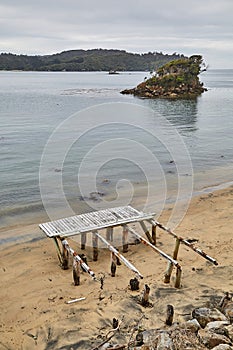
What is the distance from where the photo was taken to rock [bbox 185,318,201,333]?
617 cm

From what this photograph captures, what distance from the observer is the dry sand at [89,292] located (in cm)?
659

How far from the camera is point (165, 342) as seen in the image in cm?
570

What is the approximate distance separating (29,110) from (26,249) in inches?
1332

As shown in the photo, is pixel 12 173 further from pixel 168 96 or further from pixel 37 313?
pixel 168 96

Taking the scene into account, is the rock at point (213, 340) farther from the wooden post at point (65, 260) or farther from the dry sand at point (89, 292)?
the wooden post at point (65, 260)

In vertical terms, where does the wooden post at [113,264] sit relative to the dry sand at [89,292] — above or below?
above

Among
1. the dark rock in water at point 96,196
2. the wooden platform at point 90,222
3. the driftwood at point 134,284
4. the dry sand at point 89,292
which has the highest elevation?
the wooden platform at point 90,222

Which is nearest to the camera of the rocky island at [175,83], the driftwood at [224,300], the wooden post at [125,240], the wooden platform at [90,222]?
the driftwood at [224,300]

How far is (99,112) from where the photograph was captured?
40.5 metres

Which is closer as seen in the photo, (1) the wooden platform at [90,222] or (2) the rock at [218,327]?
(2) the rock at [218,327]

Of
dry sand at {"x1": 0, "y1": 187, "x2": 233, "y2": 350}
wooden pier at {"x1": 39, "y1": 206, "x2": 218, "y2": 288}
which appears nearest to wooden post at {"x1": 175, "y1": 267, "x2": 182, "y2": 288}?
dry sand at {"x1": 0, "y1": 187, "x2": 233, "y2": 350}

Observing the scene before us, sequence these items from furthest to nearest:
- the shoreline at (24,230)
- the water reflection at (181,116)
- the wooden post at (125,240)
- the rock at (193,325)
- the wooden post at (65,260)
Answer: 1. the water reflection at (181,116)
2. the shoreline at (24,230)
3. the wooden post at (125,240)
4. the wooden post at (65,260)
5. the rock at (193,325)

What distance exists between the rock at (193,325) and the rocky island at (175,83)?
57539mm

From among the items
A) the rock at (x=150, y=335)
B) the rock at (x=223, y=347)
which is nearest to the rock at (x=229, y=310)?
the rock at (x=223, y=347)
